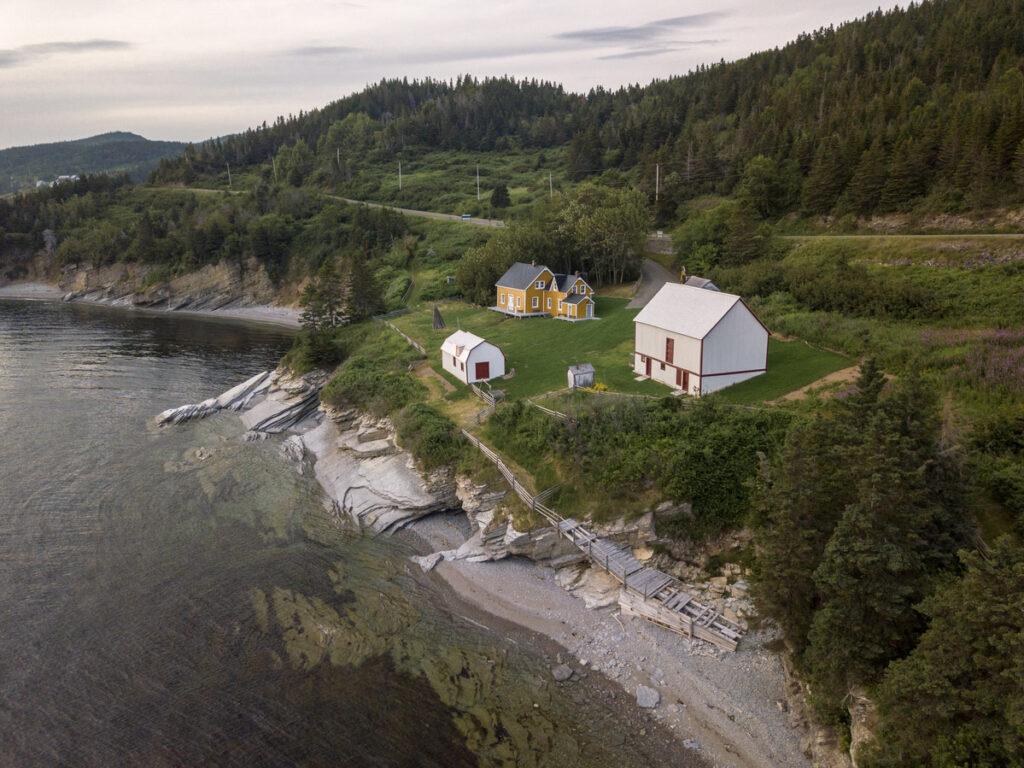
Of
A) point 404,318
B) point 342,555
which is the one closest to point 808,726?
point 342,555

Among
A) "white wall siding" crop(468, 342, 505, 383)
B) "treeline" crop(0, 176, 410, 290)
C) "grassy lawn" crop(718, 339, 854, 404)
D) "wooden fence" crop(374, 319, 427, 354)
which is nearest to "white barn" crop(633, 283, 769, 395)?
"grassy lawn" crop(718, 339, 854, 404)

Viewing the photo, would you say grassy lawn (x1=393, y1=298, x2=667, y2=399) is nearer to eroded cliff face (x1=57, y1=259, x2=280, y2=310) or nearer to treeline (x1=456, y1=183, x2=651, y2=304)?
treeline (x1=456, y1=183, x2=651, y2=304)

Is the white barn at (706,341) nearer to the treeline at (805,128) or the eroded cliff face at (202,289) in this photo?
the treeline at (805,128)

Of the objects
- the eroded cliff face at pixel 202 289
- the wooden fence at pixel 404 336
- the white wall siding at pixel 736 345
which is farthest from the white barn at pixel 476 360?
the eroded cliff face at pixel 202 289

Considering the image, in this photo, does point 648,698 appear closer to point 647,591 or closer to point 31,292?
point 647,591

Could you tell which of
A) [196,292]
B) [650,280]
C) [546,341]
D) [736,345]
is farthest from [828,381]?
[196,292]
